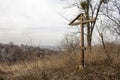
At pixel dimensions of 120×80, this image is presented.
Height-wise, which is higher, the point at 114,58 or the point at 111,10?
the point at 111,10

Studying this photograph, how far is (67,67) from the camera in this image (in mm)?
11234

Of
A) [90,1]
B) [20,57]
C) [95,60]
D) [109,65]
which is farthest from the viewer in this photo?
[90,1]

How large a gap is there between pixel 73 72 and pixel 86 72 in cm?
60

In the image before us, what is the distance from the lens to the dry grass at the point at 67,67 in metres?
9.73

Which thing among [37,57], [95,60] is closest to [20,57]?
[37,57]

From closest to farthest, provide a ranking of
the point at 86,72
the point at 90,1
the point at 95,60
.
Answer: the point at 86,72, the point at 95,60, the point at 90,1

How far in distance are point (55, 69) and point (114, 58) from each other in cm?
310

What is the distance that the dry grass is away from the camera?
383 inches

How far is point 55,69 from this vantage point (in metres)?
11.0

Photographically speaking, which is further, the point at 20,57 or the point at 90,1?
the point at 90,1

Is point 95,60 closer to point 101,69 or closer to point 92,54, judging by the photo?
point 92,54

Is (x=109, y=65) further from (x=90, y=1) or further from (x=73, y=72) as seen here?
(x=90, y=1)

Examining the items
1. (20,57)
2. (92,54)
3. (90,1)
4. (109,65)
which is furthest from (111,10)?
(20,57)

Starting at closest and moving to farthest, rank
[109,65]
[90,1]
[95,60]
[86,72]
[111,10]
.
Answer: [86,72] < [109,65] < [95,60] < [111,10] < [90,1]
